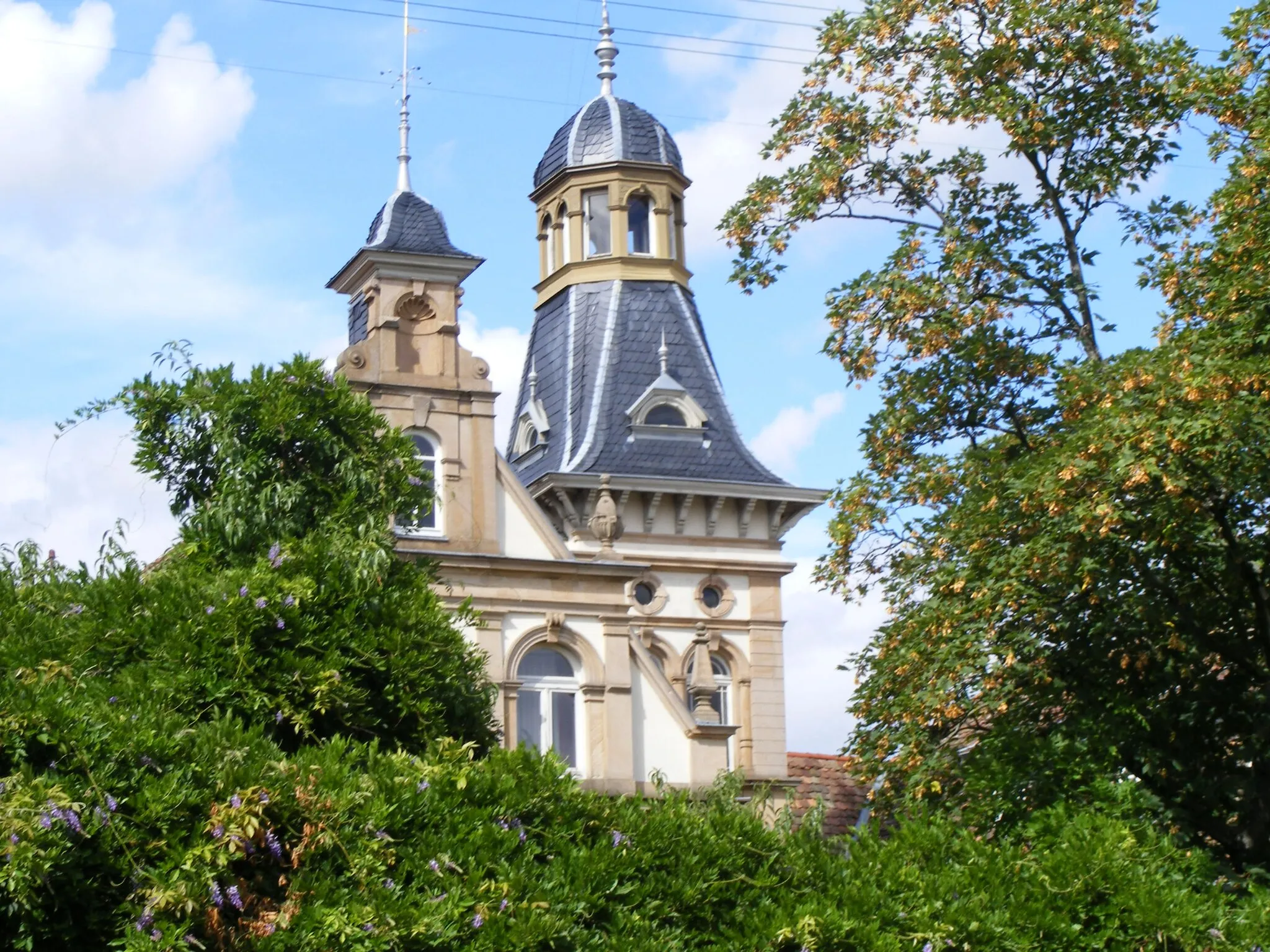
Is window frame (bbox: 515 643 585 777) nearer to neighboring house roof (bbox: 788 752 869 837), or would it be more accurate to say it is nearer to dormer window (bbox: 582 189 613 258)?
neighboring house roof (bbox: 788 752 869 837)

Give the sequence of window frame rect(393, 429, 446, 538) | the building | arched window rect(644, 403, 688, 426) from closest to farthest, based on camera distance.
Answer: window frame rect(393, 429, 446, 538), the building, arched window rect(644, 403, 688, 426)

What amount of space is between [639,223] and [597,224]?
0.95 meters

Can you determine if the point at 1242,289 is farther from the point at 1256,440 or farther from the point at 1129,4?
the point at 1129,4

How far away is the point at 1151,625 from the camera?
20484 mm

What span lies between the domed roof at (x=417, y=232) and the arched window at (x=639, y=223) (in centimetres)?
1506

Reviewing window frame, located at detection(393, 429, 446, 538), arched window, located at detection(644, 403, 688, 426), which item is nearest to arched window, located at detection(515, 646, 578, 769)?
window frame, located at detection(393, 429, 446, 538)

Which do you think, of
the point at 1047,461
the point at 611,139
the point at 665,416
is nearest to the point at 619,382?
the point at 665,416

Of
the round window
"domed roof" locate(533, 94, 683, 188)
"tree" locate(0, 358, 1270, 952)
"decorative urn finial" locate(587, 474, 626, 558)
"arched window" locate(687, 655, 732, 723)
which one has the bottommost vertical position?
"tree" locate(0, 358, 1270, 952)

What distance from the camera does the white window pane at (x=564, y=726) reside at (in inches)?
1111

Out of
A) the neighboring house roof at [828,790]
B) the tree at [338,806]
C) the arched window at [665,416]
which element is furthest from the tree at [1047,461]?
the arched window at [665,416]

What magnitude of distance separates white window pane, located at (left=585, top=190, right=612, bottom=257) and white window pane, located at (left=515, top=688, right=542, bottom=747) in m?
18.8

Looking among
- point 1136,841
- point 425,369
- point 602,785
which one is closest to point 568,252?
point 425,369

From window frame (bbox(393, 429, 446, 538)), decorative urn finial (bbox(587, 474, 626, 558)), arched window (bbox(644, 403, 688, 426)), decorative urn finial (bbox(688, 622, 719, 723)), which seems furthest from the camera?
arched window (bbox(644, 403, 688, 426))

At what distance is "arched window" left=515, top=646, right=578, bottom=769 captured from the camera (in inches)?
1112
